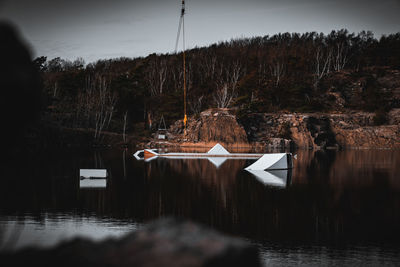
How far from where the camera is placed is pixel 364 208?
14719 millimetres

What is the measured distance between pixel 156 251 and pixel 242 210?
429 inches

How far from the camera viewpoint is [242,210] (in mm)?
14055

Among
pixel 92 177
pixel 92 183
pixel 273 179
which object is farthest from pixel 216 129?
pixel 92 183

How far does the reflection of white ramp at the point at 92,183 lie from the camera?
2040 cm

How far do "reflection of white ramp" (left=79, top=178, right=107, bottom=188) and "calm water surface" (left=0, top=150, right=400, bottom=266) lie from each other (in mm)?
291

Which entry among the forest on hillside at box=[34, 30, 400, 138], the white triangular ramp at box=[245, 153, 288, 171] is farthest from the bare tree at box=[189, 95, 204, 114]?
the white triangular ramp at box=[245, 153, 288, 171]

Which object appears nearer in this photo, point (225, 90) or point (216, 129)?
point (216, 129)

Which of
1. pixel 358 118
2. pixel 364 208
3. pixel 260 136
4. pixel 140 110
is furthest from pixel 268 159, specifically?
pixel 140 110

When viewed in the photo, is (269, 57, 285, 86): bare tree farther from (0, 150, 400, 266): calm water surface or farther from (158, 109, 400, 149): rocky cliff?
(0, 150, 400, 266): calm water surface

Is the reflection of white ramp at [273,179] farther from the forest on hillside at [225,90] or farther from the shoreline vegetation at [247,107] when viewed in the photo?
the forest on hillside at [225,90]

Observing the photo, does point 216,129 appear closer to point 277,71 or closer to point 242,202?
point 277,71

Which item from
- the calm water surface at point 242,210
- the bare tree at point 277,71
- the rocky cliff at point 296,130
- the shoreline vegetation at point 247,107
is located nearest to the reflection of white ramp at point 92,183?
the calm water surface at point 242,210

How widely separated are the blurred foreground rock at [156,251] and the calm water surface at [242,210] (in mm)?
1004

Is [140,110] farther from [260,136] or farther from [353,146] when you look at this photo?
[353,146]
